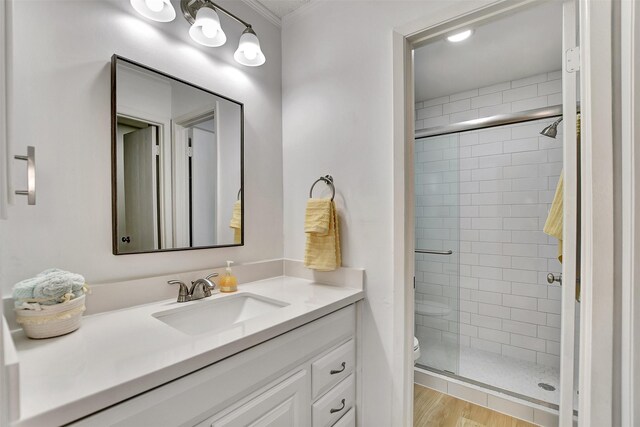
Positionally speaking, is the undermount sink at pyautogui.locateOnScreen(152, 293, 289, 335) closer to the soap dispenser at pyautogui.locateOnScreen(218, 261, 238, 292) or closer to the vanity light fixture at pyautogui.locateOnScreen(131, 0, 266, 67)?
the soap dispenser at pyautogui.locateOnScreen(218, 261, 238, 292)

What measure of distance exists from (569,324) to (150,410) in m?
1.37

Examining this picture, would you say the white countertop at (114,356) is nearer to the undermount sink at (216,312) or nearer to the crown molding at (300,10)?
the undermount sink at (216,312)

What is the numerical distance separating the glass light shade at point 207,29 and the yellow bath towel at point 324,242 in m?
0.89

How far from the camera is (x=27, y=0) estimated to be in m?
0.97

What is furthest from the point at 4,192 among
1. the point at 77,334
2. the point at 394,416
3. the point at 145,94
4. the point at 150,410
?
the point at 394,416

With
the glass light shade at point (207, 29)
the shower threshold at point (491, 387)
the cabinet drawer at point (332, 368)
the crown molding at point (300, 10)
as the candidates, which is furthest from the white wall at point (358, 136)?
the shower threshold at point (491, 387)

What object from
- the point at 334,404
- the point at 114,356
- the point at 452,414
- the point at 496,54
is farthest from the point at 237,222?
the point at 496,54

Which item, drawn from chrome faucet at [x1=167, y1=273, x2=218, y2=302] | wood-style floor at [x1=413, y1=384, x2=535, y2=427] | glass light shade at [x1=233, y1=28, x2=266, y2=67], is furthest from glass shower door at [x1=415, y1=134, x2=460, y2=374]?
chrome faucet at [x1=167, y1=273, x2=218, y2=302]

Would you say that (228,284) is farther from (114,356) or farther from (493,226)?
(493,226)

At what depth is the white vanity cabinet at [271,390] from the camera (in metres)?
0.72

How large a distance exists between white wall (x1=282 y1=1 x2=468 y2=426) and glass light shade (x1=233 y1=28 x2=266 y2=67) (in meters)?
0.31

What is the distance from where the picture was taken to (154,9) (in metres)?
1.16

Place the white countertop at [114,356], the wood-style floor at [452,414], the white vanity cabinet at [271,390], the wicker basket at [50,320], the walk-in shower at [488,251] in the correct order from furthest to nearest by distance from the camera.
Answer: the walk-in shower at [488,251]
the wood-style floor at [452,414]
the wicker basket at [50,320]
the white vanity cabinet at [271,390]
the white countertop at [114,356]

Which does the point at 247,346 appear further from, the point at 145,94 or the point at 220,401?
the point at 145,94
